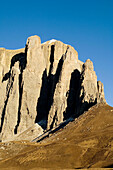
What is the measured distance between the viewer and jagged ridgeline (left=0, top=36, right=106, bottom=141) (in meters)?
A: 75.7

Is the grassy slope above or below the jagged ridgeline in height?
below

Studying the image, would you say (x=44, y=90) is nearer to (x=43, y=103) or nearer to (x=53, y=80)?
(x=43, y=103)

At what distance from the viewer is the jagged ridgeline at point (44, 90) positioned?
75.7 metres

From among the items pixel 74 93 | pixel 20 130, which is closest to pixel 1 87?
pixel 20 130

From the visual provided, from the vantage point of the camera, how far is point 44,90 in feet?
290

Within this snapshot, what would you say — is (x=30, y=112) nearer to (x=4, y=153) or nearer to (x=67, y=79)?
(x=67, y=79)

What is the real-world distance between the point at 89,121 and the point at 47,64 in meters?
41.7

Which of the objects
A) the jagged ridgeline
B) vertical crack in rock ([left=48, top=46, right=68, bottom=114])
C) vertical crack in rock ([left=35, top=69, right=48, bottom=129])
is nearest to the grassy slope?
the jagged ridgeline

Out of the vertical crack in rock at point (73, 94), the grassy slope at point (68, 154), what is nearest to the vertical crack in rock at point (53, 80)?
the vertical crack in rock at point (73, 94)

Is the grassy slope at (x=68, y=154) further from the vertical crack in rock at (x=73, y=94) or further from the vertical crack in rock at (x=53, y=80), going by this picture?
the vertical crack in rock at (x=53, y=80)

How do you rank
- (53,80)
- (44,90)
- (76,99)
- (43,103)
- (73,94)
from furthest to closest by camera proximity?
(44,90) → (43,103) → (53,80) → (73,94) → (76,99)

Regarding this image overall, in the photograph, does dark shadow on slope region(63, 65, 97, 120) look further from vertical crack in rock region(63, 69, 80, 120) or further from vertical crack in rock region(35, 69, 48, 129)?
vertical crack in rock region(35, 69, 48, 129)

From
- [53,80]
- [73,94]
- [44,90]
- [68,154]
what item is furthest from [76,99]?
[68,154]

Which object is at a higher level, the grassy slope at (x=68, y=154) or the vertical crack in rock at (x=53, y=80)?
the vertical crack in rock at (x=53, y=80)
